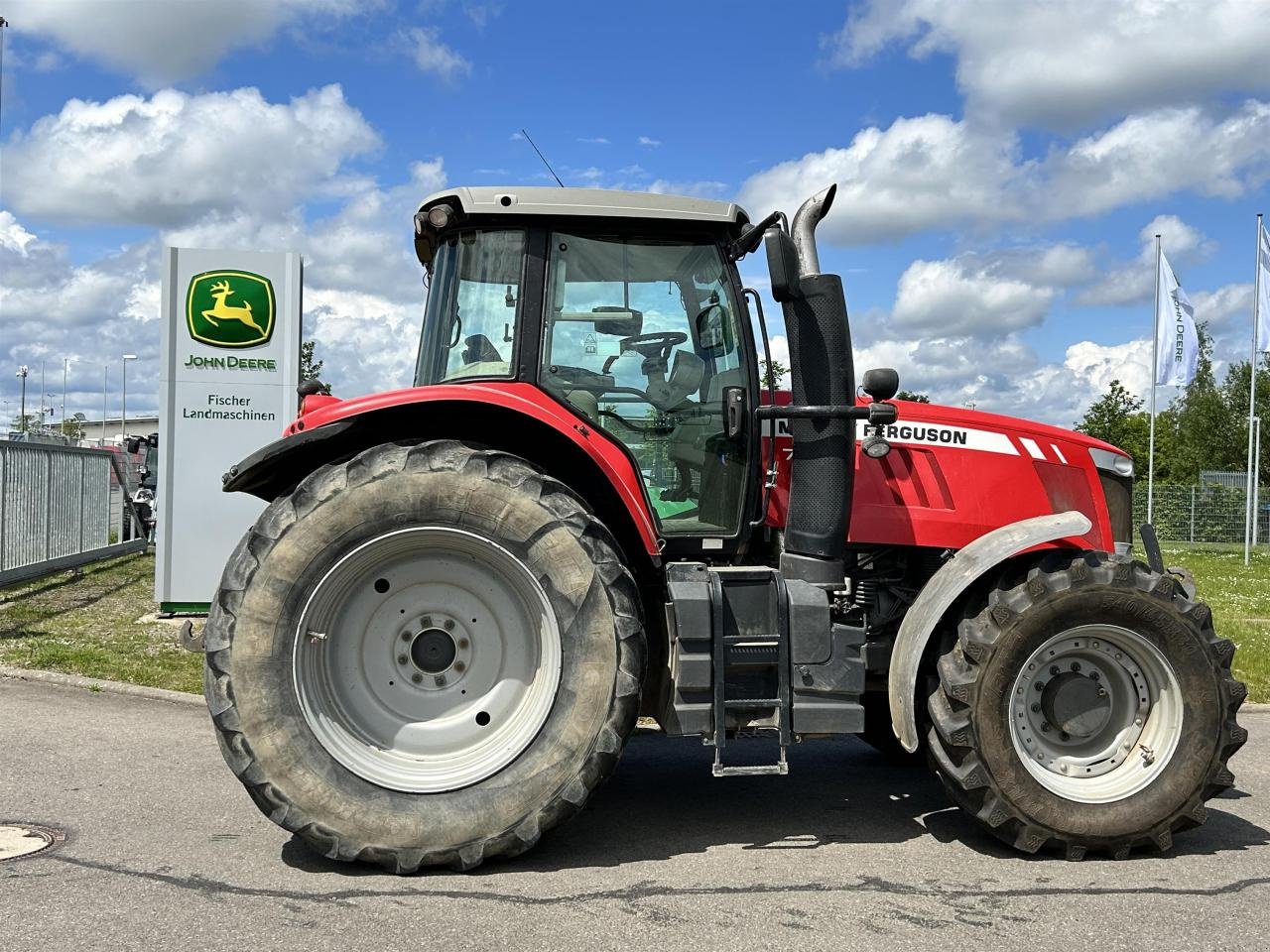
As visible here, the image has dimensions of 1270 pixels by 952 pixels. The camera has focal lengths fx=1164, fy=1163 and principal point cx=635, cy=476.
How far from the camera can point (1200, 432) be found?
5419 centimetres

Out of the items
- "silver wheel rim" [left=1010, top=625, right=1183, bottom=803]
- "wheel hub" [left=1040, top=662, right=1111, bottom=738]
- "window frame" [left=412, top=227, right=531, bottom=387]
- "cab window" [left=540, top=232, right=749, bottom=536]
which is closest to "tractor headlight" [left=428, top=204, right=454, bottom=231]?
"window frame" [left=412, top=227, right=531, bottom=387]

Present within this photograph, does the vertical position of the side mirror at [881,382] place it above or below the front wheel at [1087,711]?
above

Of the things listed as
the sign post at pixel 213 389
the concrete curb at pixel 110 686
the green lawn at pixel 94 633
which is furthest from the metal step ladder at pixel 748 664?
the sign post at pixel 213 389

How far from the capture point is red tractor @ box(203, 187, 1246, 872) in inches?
175

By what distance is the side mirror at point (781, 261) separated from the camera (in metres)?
4.68

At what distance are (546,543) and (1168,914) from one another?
2.59m

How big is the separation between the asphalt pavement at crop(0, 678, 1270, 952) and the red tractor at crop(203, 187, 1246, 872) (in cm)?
23

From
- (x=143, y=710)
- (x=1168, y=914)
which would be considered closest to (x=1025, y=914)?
(x=1168, y=914)

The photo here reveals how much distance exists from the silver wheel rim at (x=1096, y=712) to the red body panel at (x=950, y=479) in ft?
1.99

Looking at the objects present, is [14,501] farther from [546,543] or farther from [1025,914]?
[1025,914]

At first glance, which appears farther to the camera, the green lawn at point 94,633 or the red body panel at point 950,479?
the green lawn at point 94,633

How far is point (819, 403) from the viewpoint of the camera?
4.91 m

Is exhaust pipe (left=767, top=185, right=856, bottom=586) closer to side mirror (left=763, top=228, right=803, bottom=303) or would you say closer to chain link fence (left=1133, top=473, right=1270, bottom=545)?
side mirror (left=763, top=228, right=803, bottom=303)

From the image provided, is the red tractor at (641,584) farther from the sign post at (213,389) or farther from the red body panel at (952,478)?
the sign post at (213,389)
